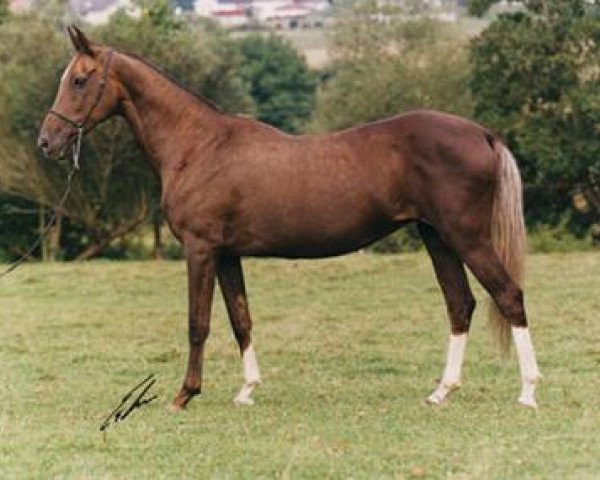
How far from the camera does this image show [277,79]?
7262cm

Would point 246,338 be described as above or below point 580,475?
below

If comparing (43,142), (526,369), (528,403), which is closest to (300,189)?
(43,142)

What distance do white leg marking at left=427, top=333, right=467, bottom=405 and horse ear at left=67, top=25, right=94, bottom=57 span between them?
320 centimetres

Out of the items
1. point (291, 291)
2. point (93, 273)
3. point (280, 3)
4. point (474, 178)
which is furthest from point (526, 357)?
point (280, 3)

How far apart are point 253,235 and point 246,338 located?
0.81 metres

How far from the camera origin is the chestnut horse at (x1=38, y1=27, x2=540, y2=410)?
31.7ft

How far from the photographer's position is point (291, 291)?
62.6ft

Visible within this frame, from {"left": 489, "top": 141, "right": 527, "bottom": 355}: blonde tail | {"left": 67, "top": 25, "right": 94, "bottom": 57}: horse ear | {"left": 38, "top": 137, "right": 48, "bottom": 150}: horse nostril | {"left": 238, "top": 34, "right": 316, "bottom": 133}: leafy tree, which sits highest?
{"left": 67, "top": 25, "right": 94, "bottom": 57}: horse ear

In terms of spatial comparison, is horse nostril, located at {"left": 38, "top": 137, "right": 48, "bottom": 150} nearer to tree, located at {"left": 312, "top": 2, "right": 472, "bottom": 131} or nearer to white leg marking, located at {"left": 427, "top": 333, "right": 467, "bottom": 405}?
white leg marking, located at {"left": 427, "top": 333, "right": 467, "bottom": 405}

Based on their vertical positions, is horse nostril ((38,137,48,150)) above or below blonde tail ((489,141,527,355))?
above

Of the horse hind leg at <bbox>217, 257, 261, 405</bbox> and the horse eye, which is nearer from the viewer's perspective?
the horse eye

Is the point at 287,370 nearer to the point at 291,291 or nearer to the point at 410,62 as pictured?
the point at 291,291

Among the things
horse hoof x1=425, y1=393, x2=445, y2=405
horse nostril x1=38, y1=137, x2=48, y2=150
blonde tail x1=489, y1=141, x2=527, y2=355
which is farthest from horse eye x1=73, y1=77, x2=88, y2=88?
horse hoof x1=425, y1=393, x2=445, y2=405

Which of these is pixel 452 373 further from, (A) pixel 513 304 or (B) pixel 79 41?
(B) pixel 79 41
